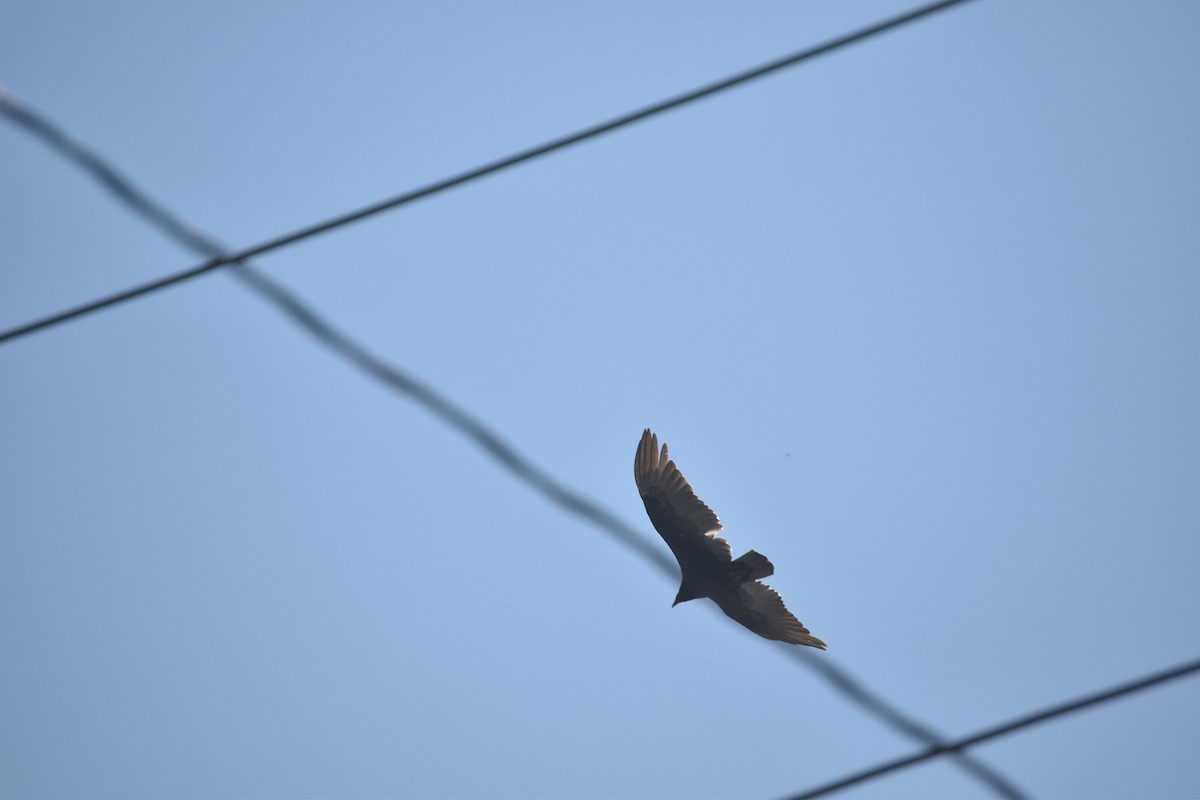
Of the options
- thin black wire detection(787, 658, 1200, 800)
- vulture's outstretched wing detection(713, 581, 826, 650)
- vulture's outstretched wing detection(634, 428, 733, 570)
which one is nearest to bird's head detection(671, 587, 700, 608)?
vulture's outstretched wing detection(713, 581, 826, 650)

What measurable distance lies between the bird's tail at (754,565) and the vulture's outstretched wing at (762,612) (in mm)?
412

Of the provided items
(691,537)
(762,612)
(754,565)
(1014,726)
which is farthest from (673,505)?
(1014,726)

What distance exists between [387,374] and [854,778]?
1.93 metres

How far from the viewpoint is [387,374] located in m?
3.86

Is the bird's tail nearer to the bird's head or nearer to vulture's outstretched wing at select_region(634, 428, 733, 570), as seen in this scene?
vulture's outstretched wing at select_region(634, 428, 733, 570)

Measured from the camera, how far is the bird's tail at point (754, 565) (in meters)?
10.2

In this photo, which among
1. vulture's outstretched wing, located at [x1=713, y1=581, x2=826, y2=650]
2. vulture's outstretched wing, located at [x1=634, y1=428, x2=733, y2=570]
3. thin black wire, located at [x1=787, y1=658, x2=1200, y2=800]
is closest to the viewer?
thin black wire, located at [x1=787, y1=658, x2=1200, y2=800]

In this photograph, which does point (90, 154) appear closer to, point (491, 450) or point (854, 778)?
point (491, 450)

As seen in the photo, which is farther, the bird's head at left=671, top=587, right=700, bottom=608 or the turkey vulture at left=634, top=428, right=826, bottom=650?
the bird's head at left=671, top=587, right=700, bottom=608

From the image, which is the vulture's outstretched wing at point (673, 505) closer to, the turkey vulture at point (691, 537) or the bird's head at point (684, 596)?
the turkey vulture at point (691, 537)

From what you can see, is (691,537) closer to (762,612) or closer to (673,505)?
(673,505)

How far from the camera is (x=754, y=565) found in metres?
10.3

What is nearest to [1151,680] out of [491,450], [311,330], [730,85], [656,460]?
[491,450]

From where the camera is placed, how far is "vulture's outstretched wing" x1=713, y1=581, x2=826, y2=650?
10.9m
